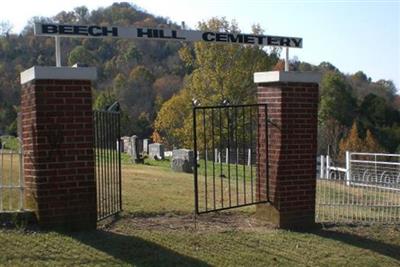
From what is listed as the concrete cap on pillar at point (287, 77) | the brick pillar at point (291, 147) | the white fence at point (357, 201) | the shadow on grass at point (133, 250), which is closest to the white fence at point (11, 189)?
the shadow on grass at point (133, 250)

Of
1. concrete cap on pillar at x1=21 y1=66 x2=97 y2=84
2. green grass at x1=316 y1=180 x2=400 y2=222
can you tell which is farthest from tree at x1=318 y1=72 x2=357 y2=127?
concrete cap on pillar at x1=21 y1=66 x2=97 y2=84

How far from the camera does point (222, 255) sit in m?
6.61

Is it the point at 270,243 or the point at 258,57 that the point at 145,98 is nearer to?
the point at 258,57

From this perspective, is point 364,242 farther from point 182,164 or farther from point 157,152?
point 157,152

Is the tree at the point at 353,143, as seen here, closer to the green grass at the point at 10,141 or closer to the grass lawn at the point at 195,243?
the grass lawn at the point at 195,243

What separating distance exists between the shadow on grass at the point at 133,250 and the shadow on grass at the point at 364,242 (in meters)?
2.35

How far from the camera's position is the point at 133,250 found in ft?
21.1

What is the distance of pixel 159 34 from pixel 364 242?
3966mm

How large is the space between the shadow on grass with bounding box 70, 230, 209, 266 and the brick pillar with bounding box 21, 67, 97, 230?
0.32 metres

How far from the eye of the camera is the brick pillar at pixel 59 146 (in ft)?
21.8

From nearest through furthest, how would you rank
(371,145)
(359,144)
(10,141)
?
(10,141), (359,144), (371,145)

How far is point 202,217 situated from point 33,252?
300 cm

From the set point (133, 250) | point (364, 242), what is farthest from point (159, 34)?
point (364, 242)

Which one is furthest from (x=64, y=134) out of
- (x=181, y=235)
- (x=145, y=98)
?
(x=145, y=98)
